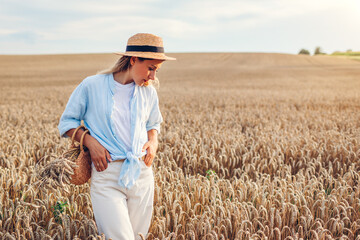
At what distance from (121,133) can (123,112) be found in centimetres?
16

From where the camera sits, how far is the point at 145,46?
232 cm

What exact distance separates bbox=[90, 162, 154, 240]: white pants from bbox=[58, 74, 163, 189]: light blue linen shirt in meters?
0.09

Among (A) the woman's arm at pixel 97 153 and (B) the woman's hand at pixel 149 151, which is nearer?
(A) the woman's arm at pixel 97 153

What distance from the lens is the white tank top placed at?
7.82 ft

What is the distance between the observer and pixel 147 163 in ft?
7.96

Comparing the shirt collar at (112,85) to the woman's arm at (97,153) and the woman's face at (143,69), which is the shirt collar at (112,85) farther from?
the woman's arm at (97,153)

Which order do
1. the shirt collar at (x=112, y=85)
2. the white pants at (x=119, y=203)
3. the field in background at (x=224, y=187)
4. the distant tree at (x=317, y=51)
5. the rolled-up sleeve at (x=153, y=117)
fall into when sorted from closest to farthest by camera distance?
1. the white pants at (x=119, y=203)
2. the shirt collar at (x=112, y=85)
3. the rolled-up sleeve at (x=153, y=117)
4. the field in background at (x=224, y=187)
5. the distant tree at (x=317, y=51)

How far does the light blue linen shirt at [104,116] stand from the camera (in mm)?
2328

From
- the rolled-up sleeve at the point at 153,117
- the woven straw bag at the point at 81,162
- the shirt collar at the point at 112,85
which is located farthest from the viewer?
the rolled-up sleeve at the point at 153,117

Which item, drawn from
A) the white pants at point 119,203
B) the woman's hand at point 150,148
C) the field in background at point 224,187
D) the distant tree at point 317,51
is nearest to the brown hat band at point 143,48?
the woman's hand at point 150,148

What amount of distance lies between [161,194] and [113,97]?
4.63ft

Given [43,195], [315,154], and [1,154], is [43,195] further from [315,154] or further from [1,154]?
[315,154]

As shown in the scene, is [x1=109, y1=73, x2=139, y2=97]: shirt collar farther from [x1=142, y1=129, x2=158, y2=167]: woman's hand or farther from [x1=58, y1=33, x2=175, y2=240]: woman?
[x1=142, y1=129, x2=158, y2=167]: woman's hand

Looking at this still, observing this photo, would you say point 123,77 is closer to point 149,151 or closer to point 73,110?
point 73,110
